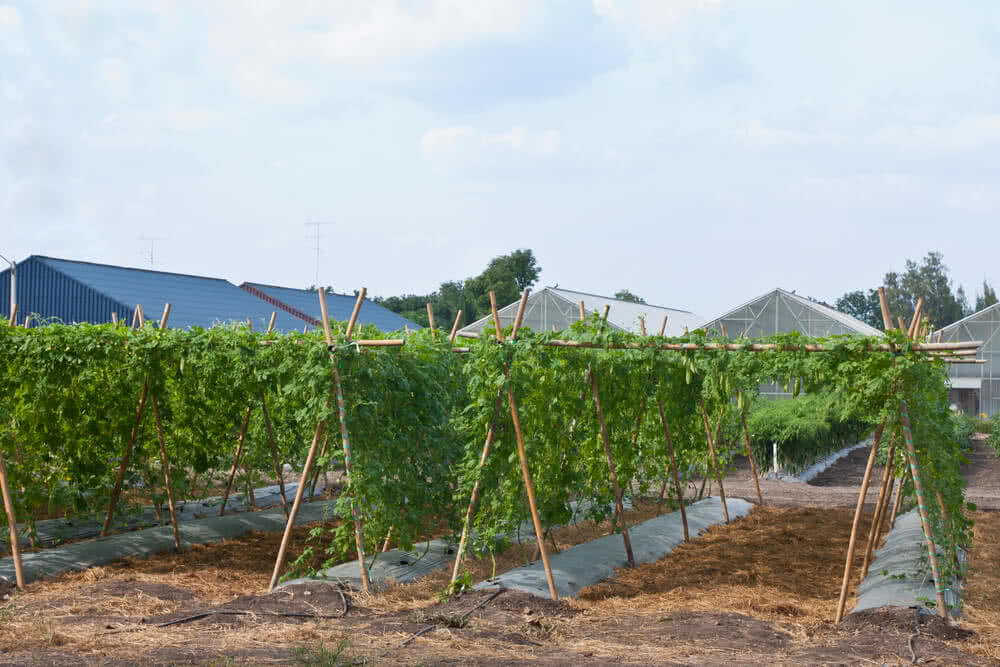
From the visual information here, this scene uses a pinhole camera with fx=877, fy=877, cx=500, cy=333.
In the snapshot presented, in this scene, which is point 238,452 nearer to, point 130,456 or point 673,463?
point 130,456

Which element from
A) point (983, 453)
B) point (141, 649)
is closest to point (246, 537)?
point (141, 649)

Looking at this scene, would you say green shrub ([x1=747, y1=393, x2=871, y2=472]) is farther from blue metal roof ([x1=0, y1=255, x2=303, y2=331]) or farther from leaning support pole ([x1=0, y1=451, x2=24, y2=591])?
blue metal roof ([x1=0, y1=255, x2=303, y2=331])

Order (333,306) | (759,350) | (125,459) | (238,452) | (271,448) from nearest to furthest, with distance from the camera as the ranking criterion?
1. (759,350)
2. (125,459)
3. (271,448)
4. (238,452)
5. (333,306)

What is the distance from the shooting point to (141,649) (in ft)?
18.0

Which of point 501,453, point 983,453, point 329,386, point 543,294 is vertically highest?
point 543,294

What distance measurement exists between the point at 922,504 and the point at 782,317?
894 inches

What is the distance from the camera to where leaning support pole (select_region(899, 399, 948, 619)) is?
20.3 ft

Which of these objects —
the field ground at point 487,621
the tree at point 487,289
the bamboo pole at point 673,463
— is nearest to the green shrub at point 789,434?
the bamboo pole at point 673,463

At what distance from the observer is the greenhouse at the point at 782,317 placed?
27859mm

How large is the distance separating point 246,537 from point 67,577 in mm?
2363

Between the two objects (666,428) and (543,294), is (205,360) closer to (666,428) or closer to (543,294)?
(666,428)

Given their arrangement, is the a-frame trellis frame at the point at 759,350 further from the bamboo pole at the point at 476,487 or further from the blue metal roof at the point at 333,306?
the blue metal roof at the point at 333,306

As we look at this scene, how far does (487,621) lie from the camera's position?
6320mm

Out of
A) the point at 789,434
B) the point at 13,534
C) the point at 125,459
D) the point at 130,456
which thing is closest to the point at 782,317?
the point at 789,434
